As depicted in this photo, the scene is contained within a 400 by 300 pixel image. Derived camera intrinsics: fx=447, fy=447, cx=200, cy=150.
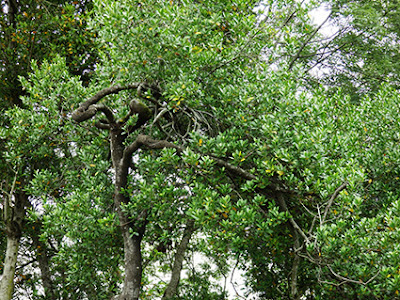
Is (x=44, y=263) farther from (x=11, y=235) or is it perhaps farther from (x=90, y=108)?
(x=90, y=108)

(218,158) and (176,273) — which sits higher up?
(218,158)

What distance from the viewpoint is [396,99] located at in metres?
8.63

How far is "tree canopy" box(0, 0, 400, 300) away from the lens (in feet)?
24.3

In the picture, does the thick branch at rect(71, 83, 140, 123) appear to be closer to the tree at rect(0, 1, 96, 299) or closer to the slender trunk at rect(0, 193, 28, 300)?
the tree at rect(0, 1, 96, 299)

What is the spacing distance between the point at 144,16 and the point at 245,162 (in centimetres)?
343

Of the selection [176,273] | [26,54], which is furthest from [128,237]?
[26,54]

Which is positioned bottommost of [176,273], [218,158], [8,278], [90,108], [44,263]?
[176,273]

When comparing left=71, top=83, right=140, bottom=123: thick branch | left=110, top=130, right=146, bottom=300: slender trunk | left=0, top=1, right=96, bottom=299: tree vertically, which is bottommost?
left=110, top=130, right=146, bottom=300: slender trunk

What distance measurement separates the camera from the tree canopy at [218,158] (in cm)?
741

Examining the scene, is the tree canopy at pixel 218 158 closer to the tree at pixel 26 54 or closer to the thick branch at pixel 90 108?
the thick branch at pixel 90 108

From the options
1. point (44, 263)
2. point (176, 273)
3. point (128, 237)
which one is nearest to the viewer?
point (128, 237)

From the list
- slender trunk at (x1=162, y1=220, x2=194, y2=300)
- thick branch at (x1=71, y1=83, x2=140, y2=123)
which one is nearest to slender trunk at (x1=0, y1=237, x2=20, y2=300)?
slender trunk at (x1=162, y1=220, x2=194, y2=300)

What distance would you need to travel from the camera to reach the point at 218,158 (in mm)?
8250

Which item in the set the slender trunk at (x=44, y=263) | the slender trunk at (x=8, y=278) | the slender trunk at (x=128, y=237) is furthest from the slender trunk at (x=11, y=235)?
the slender trunk at (x=128, y=237)
